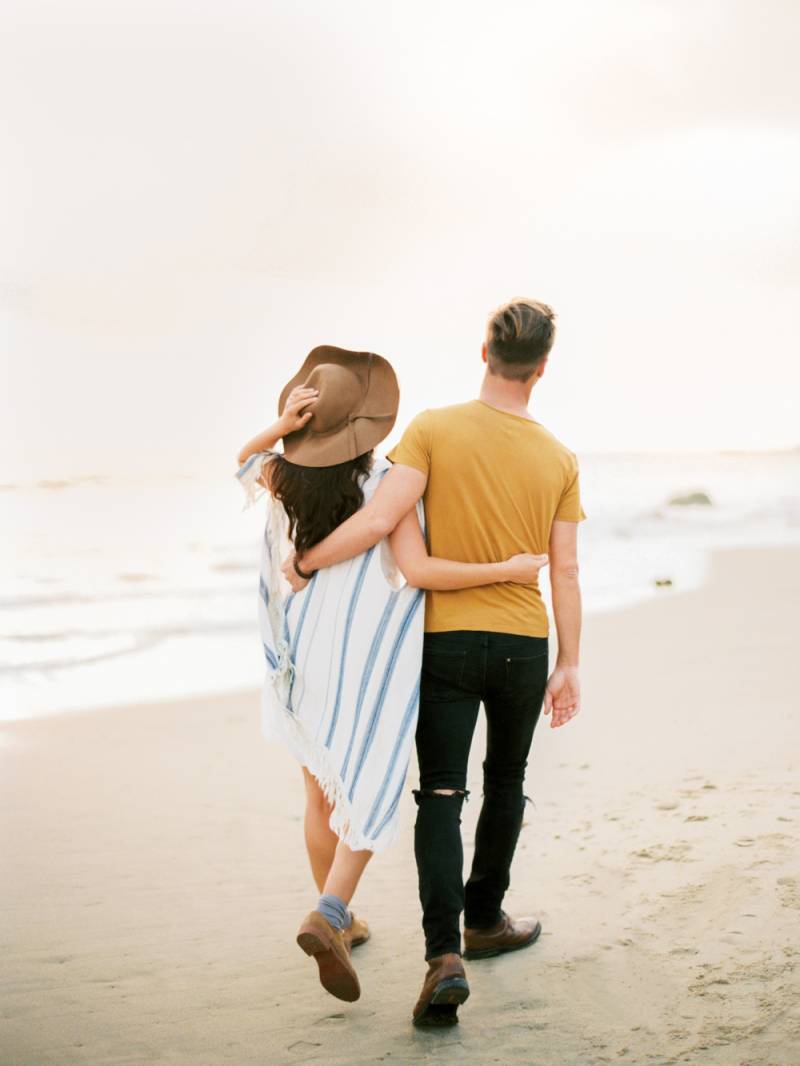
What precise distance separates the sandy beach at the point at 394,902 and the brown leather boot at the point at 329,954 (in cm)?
13

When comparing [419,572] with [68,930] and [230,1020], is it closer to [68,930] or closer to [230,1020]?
[230,1020]

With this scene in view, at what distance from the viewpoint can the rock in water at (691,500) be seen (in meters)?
29.5

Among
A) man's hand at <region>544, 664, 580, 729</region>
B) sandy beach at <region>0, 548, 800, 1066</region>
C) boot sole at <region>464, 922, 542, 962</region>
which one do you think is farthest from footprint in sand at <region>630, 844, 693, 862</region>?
man's hand at <region>544, 664, 580, 729</region>

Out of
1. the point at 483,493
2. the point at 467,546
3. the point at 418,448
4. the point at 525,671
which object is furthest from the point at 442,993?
the point at 418,448

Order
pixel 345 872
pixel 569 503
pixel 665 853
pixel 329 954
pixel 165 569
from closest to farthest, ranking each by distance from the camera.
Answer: pixel 329 954 < pixel 345 872 < pixel 569 503 < pixel 665 853 < pixel 165 569

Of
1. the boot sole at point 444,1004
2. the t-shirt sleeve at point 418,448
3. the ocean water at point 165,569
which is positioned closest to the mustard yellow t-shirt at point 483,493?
the t-shirt sleeve at point 418,448

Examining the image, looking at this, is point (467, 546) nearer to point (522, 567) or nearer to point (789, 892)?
point (522, 567)

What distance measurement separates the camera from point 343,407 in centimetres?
318

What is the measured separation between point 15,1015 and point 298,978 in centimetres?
77

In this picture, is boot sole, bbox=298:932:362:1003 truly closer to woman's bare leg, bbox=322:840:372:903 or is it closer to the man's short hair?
woman's bare leg, bbox=322:840:372:903

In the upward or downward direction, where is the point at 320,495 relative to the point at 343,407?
downward

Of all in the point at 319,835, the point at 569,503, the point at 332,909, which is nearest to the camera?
the point at 332,909

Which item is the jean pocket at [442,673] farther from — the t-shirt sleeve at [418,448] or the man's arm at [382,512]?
the t-shirt sleeve at [418,448]

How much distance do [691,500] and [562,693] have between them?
27449 mm
